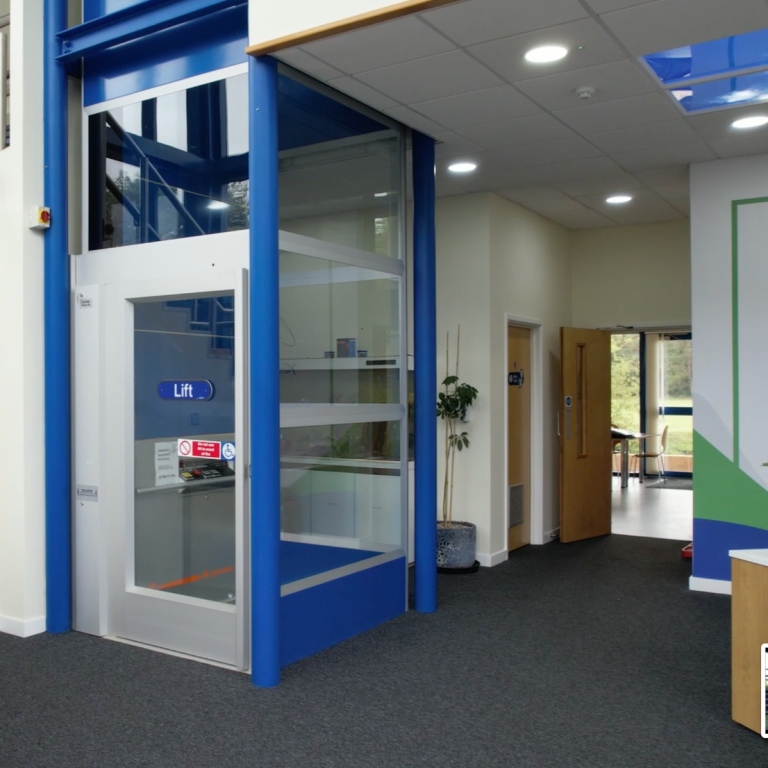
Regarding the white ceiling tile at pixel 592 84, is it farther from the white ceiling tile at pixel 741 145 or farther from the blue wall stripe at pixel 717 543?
the blue wall stripe at pixel 717 543

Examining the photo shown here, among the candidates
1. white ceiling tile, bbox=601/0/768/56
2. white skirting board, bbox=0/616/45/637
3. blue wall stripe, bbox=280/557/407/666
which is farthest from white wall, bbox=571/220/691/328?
white skirting board, bbox=0/616/45/637

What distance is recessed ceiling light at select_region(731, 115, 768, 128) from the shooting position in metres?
4.57

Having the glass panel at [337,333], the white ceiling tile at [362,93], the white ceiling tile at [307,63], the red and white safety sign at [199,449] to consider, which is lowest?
the red and white safety sign at [199,449]

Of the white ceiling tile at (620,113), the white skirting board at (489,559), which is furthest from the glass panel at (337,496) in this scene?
the white ceiling tile at (620,113)

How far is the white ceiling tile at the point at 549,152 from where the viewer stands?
4.98 m

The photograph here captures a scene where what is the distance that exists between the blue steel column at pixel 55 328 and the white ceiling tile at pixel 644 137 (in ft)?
9.84

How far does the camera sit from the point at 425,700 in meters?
3.52

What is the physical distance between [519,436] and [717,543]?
1.98m

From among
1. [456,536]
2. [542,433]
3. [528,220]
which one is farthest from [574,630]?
[528,220]

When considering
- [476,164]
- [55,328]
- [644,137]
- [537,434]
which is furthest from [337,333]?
[537,434]

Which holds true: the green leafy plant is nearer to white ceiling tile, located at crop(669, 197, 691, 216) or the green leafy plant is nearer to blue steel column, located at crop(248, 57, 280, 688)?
white ceiling tile, located at crop(669, 197, 691, 216)

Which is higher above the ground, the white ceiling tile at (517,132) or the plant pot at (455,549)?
the white ceiling tile at (517,132)

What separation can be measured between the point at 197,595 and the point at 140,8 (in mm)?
2946

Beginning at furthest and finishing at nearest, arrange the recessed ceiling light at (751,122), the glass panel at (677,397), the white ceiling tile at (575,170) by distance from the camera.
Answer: the glass panel at (677,397) → the white ceiling tile at (575,170) → the recessed ceiling light at (751,122)
